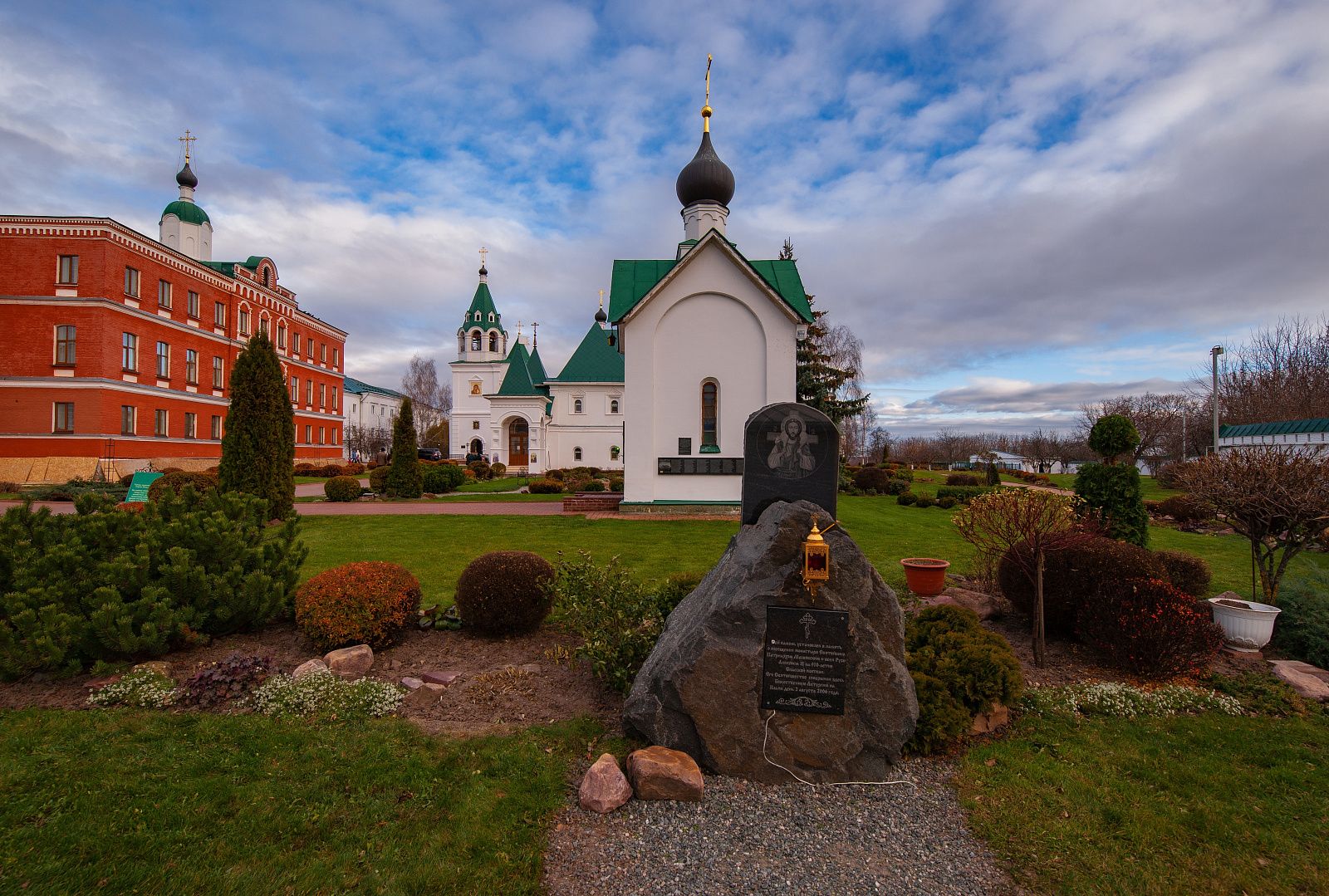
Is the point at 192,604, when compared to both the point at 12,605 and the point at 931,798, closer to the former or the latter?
the point at 12,605

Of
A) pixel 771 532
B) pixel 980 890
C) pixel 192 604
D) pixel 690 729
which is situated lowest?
pixel 980 890

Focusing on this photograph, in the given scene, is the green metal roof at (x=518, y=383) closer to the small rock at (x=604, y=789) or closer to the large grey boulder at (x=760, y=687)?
the large grey boulder at (x=760, y=687)

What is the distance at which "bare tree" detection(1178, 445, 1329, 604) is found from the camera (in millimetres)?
6746

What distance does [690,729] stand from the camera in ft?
14.6

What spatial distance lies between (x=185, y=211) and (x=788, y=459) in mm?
41311

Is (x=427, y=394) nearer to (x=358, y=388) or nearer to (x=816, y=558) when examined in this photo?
(x=358, y=388)

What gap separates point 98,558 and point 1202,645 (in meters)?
10.9

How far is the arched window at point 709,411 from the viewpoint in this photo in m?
17.8

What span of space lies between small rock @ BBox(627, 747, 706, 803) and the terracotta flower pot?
221 inches

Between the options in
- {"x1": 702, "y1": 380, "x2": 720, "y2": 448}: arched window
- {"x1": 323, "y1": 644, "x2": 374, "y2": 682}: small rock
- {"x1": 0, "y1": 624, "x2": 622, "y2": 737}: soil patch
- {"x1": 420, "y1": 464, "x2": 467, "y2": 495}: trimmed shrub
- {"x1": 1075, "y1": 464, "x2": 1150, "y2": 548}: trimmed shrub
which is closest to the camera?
{"x1": 0, "y1": 624, "x2": 622, "y2": 737}: soil patch

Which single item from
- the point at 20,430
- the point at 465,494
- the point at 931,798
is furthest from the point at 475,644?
the point at 20,430

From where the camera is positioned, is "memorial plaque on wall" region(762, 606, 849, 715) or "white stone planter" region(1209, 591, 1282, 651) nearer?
"memorial plaque on wall" region(762, 606, 849, 715)

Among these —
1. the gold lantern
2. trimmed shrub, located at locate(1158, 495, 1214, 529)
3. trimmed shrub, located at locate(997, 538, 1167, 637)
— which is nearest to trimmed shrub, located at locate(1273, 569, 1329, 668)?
trimmed shrub, located at locate(997, 538, 1167, 637)

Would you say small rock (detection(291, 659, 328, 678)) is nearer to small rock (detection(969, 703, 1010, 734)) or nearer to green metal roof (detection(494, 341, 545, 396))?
small rock (detection(969, 703, 1010, 734))
